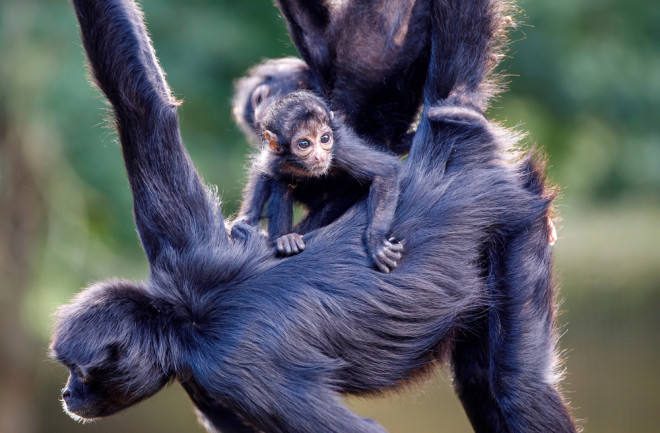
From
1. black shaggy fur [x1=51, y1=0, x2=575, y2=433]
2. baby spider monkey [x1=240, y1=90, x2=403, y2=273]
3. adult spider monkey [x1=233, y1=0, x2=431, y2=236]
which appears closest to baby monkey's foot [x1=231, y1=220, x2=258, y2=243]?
black shaggy fur [x1=51, y1=0, x2=575, y2=433]

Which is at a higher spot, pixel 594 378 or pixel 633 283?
pixel 633 283

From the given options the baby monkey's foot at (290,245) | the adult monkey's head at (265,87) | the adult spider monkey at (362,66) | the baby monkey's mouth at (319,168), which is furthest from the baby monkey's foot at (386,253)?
the adult monkey's head at (265,87)

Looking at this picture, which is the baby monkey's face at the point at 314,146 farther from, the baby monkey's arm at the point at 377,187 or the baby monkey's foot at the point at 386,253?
the baby monkey's foot at the point at 386,253

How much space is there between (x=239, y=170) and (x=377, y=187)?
28.3 ft

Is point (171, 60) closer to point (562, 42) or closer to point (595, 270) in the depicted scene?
point (562, 42)

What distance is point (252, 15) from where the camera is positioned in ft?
45.5

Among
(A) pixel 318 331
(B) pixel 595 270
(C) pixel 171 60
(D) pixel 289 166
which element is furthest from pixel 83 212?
(B) pixel 595 270

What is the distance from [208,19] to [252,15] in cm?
118

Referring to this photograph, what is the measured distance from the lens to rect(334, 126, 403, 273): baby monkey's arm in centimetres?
450

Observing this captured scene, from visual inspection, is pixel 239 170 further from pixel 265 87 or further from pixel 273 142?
pixel 273 142

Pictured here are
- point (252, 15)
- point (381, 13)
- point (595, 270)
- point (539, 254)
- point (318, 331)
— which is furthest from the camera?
point (595, 270)

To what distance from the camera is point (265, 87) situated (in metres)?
6.38

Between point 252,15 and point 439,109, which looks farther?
point 252,15

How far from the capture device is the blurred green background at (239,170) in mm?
12055
